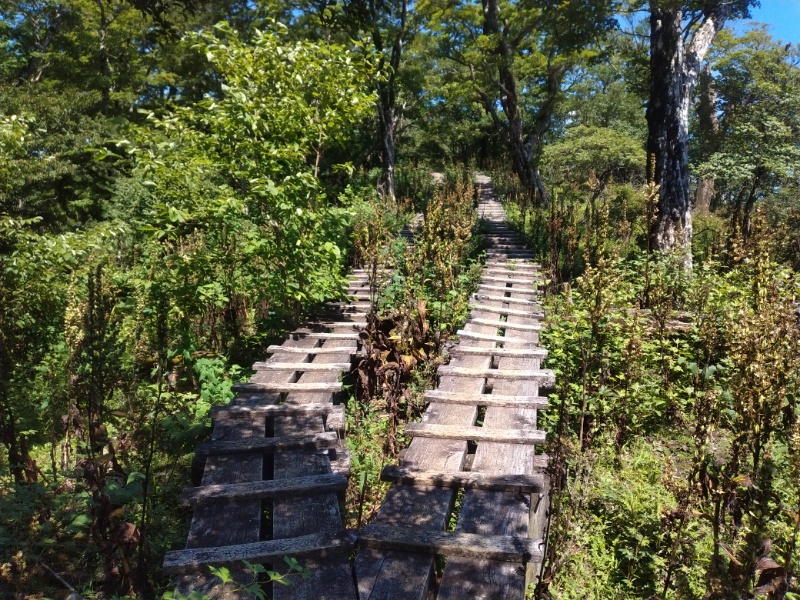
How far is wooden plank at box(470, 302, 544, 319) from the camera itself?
6695 millimetres

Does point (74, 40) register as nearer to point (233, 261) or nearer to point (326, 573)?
point (233, 261)

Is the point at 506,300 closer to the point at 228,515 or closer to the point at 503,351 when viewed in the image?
the point at 503,351

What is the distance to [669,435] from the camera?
4.70 meters

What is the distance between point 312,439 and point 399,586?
155 cm

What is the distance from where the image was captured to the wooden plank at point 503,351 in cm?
538

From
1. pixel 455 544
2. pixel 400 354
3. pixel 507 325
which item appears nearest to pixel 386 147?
pixel 507 325

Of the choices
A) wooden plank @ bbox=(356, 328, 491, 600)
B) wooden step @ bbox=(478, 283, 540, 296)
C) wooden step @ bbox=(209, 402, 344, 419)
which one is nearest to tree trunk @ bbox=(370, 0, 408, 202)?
wooden step @ bbox=(478, 283, 540, 296)

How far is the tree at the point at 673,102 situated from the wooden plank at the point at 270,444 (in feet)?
20.9

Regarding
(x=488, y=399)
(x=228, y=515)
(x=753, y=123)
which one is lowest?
(x=228, y=515)

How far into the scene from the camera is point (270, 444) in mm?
3939

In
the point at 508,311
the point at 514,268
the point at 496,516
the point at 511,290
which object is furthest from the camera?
the point at 514,268

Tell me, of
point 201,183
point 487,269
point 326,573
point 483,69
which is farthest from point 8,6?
point 326,573

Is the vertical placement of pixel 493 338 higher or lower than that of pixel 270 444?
higher

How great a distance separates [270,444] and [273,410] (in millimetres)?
535
